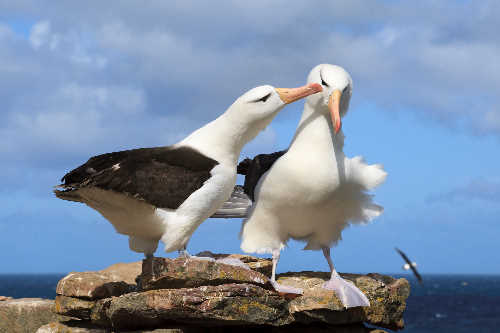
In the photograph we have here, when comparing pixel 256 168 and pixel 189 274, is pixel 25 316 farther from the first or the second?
pixel 256 168

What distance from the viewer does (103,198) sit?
23.8 ft

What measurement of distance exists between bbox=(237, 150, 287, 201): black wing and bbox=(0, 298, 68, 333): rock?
3617mm

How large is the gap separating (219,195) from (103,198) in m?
1.26

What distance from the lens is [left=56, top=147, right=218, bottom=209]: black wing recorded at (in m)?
7.04

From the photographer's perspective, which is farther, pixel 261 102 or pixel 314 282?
pixel 314 282

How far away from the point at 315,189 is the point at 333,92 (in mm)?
1207

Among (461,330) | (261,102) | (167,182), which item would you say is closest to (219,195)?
(167,182)

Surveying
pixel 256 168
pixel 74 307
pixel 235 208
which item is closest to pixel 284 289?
pixel 235 208

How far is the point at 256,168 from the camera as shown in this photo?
908 centimetres

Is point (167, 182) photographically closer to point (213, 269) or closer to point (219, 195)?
point (219, 195)

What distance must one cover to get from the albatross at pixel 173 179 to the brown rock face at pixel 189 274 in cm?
18

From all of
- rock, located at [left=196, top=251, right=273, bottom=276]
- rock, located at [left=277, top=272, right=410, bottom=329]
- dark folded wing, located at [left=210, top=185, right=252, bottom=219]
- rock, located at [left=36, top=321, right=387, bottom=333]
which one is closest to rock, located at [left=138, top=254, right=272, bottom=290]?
rock, located at [left=277, top=272, right=410, bottom=329]

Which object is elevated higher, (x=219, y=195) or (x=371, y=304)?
(x=219, y=195)

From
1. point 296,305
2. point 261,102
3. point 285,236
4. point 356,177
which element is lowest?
point 296,305
